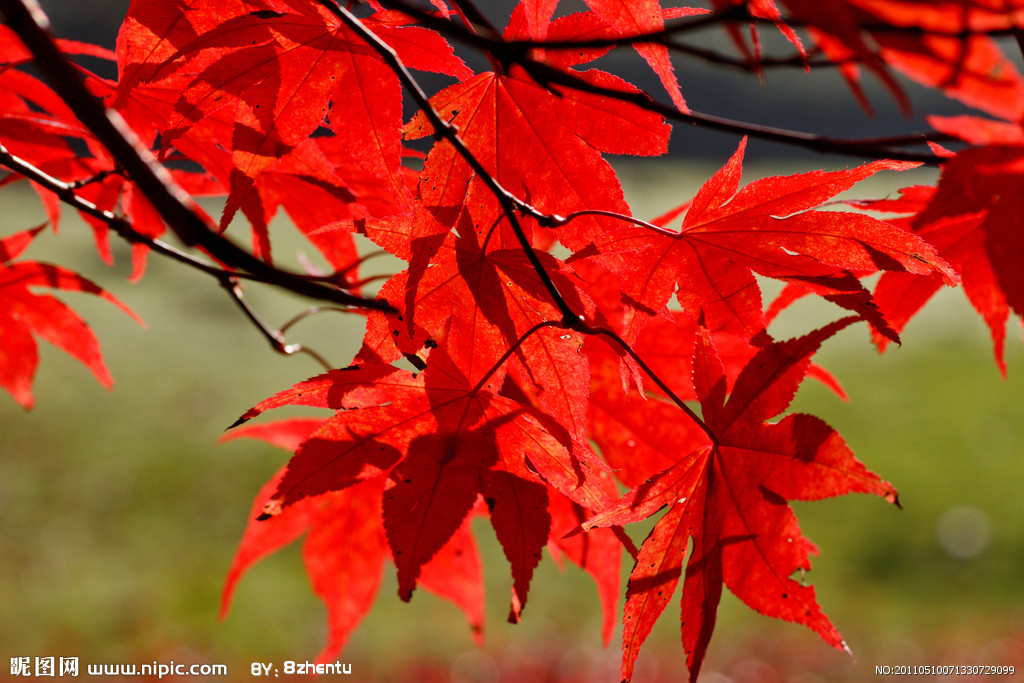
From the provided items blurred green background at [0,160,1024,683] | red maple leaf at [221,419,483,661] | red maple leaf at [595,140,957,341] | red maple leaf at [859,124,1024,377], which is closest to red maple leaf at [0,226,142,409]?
red maple leaf at [221,419,483,661]

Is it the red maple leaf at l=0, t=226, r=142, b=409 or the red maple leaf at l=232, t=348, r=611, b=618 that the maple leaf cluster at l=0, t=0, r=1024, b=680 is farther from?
the red maple leaf at l=0, t=226, r=142, b=409

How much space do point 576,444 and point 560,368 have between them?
0.06 metres

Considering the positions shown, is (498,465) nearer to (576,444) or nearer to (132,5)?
(576,444)

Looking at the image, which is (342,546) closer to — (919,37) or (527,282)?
(527,282)

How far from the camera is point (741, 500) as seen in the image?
51 cm

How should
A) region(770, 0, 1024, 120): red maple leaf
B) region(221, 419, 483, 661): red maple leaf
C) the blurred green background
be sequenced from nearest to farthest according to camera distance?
1. region(770, 0, 1024, 120): red maple leaf
2. region(221, 419, 483, 661): red maple leaf
3. the blurred green background

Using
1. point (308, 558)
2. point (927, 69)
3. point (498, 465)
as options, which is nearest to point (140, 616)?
point (308, 558)

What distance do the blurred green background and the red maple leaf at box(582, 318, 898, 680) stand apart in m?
1.79

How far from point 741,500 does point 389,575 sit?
2.95 metres

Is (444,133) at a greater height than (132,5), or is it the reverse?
(132,5)

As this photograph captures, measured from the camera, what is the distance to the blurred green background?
2.41 m

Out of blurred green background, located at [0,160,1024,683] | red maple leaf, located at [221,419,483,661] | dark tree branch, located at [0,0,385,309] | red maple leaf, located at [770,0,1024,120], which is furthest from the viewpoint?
blurred green background, located at [0,160,1024,683]

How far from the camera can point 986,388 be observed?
14.1 feet

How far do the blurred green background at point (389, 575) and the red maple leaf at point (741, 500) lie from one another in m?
1.79
